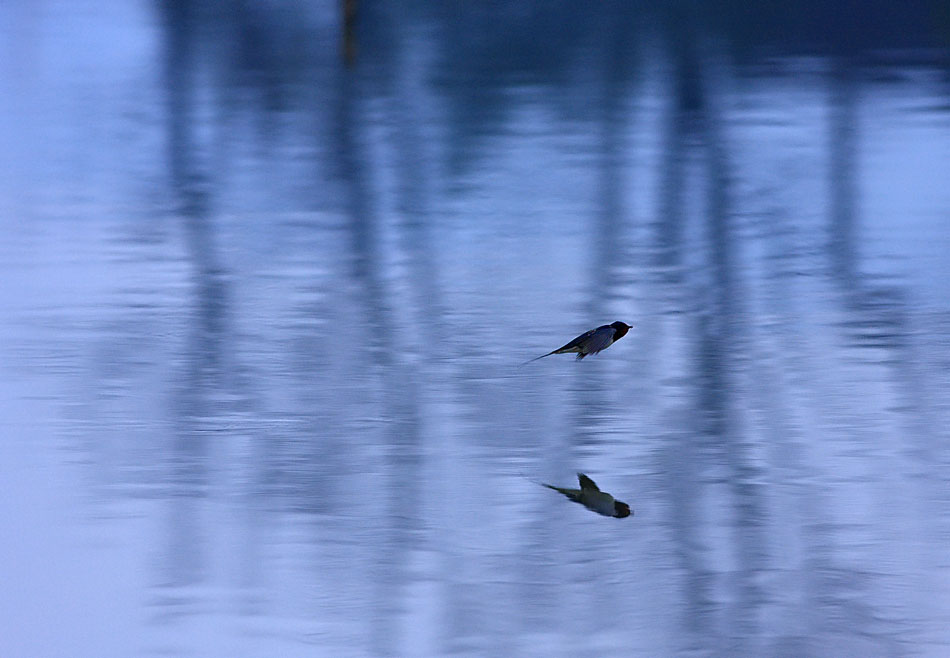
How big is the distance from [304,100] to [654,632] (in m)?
4.87

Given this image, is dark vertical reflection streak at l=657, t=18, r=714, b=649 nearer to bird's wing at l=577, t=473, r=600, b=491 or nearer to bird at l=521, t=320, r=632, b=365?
bird's wing at l=577, t=473, r=600, b=491

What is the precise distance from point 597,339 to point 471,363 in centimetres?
34

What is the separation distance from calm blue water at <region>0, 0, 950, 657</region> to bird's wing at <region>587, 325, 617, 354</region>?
0.26 feet

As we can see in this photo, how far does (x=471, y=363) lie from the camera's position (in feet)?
13.2

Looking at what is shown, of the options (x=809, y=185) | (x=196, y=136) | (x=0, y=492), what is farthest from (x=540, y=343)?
(x=196, y=136)

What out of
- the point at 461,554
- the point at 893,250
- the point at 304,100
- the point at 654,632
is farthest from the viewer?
the point at 304,100

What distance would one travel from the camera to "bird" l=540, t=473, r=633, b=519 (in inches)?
127

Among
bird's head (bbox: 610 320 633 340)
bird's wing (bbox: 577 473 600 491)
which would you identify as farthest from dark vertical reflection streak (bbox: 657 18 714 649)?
bird's head (bbox: 610 320 633 340)

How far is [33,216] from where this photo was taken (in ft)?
18.4

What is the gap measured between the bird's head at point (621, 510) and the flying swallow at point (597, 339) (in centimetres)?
74

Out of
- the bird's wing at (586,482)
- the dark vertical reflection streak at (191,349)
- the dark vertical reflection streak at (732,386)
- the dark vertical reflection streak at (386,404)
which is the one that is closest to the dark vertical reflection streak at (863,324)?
the dark vertical reflection streak at (732,386)

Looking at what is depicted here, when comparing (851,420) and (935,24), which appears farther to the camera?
(935,24)

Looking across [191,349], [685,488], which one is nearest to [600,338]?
[685,488]

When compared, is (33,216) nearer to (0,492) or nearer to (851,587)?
(0,492)
